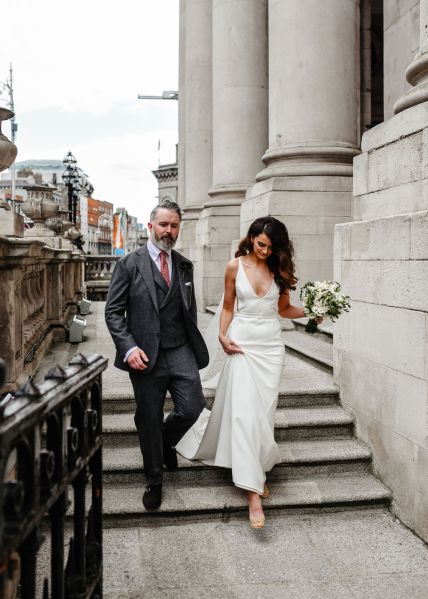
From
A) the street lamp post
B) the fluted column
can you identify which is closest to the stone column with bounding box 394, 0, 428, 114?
the fluted column

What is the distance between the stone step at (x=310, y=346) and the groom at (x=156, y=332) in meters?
2.51

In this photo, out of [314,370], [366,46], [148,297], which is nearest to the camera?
[148,297]

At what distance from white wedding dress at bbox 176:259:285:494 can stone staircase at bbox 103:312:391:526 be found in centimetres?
25

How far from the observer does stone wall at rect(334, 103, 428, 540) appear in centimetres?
429

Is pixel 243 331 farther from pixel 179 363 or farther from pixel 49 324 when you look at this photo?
pixel 49 324

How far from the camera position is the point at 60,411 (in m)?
2.05

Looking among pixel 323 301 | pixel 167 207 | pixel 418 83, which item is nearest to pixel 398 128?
pixel 418 83

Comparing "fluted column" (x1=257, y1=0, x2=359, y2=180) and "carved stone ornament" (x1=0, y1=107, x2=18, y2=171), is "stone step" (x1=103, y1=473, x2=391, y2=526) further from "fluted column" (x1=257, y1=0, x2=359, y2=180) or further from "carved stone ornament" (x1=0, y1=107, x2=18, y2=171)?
"fluted column" (x1=257, y1=0, x2=359, y2=180)

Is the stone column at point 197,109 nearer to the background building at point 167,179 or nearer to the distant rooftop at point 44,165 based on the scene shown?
the background building at point 167,179

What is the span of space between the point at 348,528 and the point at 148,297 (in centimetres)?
217

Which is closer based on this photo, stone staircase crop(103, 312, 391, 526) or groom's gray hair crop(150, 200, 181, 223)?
groom's gray hair crop(150, 200, 181, 223)

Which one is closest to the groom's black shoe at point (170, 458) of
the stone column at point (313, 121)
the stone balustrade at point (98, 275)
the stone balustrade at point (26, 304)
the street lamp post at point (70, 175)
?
the stone balustrade at point (26, 304)

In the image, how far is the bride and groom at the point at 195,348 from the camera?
4.26 meters

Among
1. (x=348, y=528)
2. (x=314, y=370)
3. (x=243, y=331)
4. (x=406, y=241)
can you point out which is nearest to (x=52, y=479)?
(x=243, y=331)
